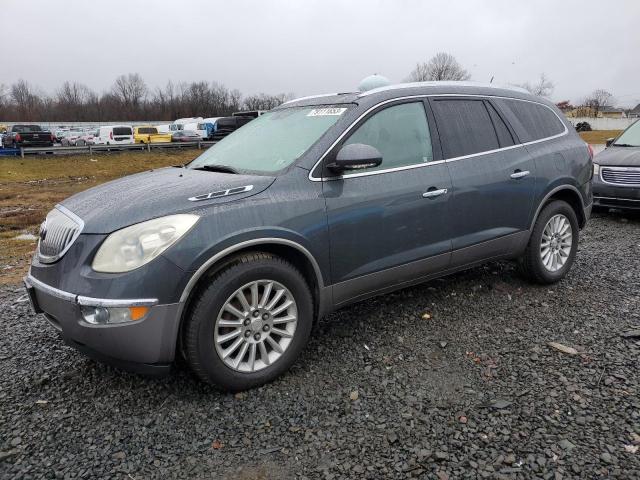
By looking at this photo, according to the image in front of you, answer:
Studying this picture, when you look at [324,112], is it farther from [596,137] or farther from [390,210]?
[596,137]

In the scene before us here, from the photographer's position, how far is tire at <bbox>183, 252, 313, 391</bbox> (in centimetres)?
271

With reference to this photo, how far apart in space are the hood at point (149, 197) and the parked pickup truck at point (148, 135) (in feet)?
119

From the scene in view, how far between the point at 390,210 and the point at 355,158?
1.61 ft

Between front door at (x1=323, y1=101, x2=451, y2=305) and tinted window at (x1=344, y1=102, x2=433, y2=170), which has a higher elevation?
tinted window at (x1=344, y1=102, x2=433, y2=170)

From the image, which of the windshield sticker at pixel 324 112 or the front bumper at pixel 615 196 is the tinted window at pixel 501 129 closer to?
the windshield sticker at pixel 324 112

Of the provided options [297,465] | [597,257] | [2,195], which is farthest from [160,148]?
[297,465]

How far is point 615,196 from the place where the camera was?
25.0 ft

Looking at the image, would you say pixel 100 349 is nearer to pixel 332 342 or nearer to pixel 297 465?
pixel 297 465

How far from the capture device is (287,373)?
10.3 ft

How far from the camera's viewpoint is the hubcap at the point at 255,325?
2.82 meters

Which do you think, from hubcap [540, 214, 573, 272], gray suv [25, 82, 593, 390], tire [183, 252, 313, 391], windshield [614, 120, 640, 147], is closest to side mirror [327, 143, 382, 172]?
gray suv [25, 82, 593, 390]

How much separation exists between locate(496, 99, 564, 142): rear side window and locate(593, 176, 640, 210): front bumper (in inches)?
140

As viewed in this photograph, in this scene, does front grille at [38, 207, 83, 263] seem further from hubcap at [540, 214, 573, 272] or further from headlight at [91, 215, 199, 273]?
hubcap at [540, 214, 573, 272]

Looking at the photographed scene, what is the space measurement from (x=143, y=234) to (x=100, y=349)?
66 cm
